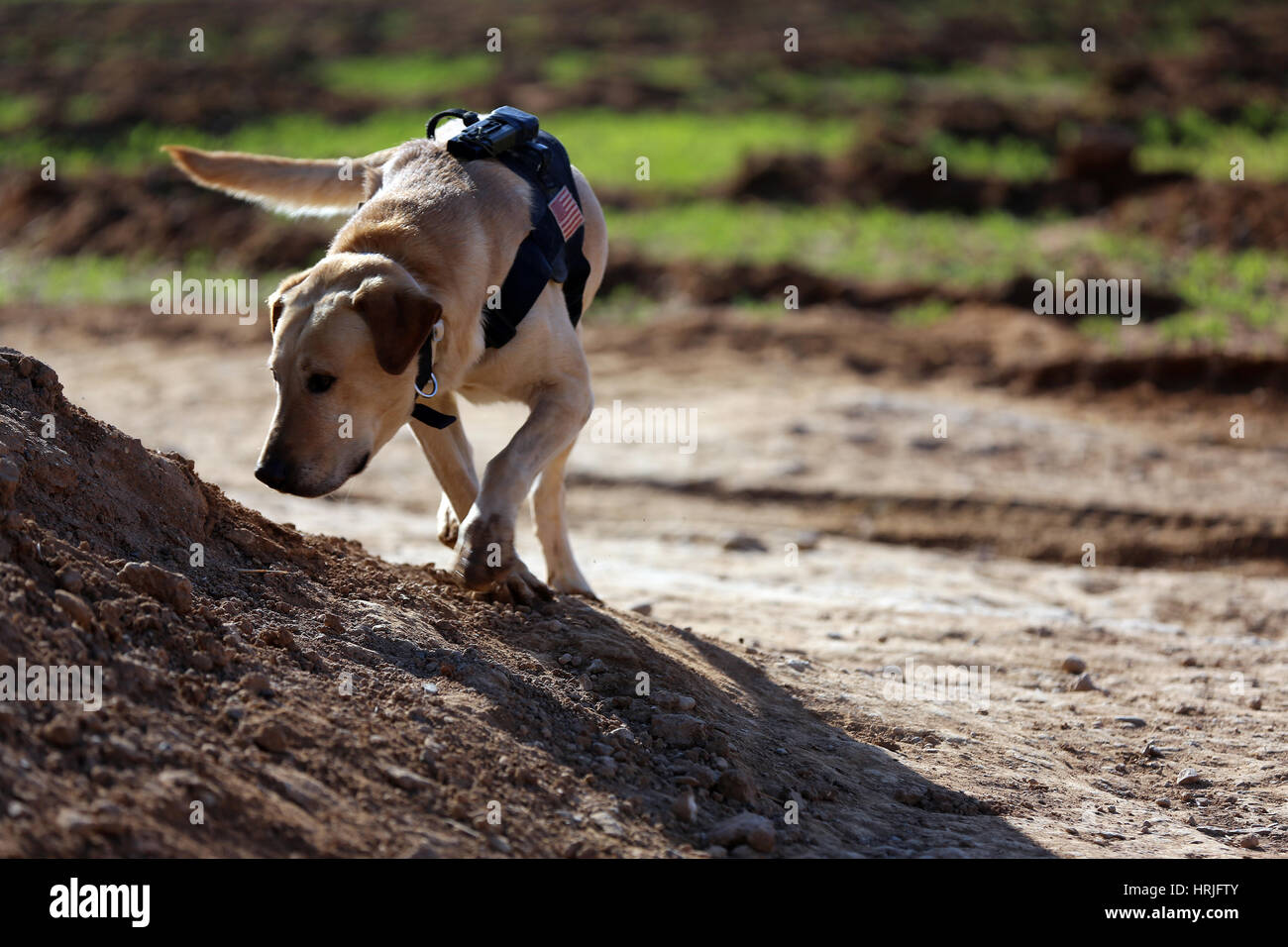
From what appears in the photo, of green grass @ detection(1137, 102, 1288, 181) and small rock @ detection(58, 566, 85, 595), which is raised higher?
green grass @ detection(1137, 102, 1288, 181)

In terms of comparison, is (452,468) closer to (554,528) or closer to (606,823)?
(554,528)

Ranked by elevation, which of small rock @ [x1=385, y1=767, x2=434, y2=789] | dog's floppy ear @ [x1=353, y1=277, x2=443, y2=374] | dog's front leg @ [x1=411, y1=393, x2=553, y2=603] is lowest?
small rock @ [x1=385, y1=767, x2=434, y2=789]

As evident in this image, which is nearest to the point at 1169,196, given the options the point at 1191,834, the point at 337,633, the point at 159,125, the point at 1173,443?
the point at 1173,443

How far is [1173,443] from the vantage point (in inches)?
389

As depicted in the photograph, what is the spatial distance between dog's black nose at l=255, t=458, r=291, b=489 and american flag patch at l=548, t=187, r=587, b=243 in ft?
5.11

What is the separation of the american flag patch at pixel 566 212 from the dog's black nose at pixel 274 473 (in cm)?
156

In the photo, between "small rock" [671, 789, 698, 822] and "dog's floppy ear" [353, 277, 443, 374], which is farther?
"dog's floppy ear" [353, 277, 443, 374]

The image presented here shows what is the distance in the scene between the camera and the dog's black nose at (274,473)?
13.8 feet

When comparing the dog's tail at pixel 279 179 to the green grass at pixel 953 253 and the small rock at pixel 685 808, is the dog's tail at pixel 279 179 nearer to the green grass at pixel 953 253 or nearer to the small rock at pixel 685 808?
the small rock at pixel 685 808

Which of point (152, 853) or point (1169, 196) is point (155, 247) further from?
point (152, 853)

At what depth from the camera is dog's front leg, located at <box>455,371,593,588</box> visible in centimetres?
445

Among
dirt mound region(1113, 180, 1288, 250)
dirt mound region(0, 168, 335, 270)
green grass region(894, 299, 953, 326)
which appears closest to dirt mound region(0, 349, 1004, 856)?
green grass region(894, 299, 953, 326)

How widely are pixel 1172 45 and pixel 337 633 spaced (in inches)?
1006

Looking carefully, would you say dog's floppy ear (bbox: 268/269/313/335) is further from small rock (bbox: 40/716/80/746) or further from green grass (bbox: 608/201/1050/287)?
green grass (bbox: 608/201/1050/287)
